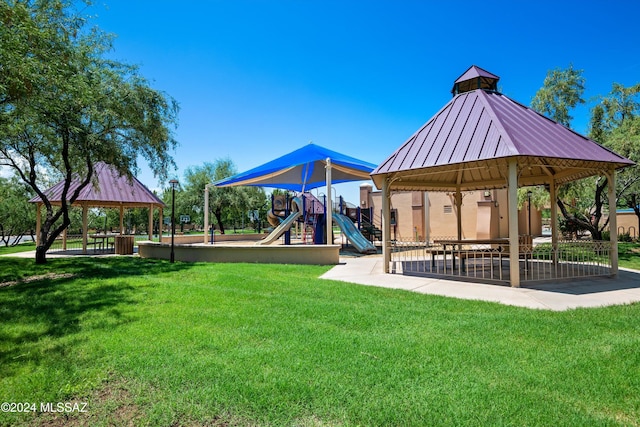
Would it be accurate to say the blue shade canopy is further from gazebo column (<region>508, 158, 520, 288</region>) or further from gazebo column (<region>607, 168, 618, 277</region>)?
gazebo column (<region>607, 168, 618, 277</region>)

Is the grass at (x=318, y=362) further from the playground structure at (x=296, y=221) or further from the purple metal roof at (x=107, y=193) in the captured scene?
the purple metal roof at (x=107, y=193)

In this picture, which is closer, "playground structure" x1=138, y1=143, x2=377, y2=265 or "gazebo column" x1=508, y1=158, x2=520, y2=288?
"gazebo column" x1=508, y1=158, x2=520, y2=288

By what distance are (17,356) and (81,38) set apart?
36.0 ft

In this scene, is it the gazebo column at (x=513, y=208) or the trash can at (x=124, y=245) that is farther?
the trash can at (x=124, y=245)

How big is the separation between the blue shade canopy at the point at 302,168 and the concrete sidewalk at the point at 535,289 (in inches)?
297

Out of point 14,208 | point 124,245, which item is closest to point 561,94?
point 124,245

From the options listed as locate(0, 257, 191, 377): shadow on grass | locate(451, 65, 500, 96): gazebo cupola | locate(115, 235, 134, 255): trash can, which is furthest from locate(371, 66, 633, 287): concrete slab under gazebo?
locate(115, 235, 134, 255): trash can

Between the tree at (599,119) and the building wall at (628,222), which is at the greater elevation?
the tree at (599,119)

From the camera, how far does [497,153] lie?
25.8 feet

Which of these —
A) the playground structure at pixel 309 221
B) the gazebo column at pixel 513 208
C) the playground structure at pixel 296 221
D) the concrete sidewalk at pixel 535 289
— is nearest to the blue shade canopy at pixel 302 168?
the playground structure at pixel 296 221

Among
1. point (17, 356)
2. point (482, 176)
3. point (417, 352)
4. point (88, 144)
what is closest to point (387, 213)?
point (482, 176)

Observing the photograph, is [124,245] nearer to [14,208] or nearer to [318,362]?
[318,362]

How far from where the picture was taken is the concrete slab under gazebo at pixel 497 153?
8.02m

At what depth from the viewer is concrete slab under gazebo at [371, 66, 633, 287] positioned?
802 centimetres
